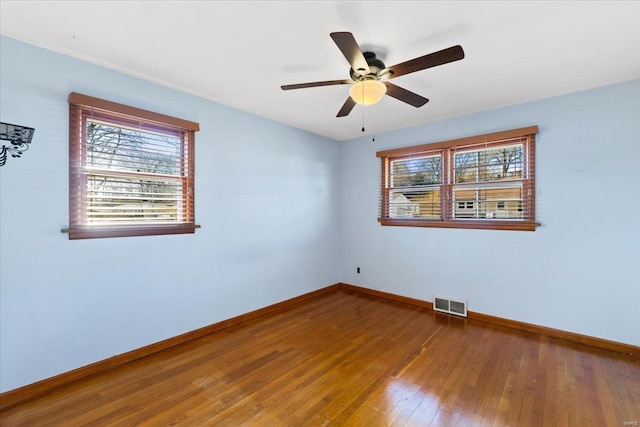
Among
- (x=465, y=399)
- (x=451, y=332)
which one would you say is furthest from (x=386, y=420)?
(x=451, y=332)

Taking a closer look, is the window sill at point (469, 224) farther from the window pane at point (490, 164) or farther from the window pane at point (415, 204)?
the window pane at point (490, 164)

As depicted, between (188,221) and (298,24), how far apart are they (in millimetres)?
2155

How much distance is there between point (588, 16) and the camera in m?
1.80

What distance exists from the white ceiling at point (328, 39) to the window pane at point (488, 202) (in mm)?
1114

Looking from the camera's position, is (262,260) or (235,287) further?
(262,260)

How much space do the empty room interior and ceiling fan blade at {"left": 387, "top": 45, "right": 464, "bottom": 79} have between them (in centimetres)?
1

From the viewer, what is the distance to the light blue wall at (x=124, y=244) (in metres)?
2.05

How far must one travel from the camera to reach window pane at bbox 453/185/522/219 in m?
3.31

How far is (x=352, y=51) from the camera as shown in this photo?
178 centimetres

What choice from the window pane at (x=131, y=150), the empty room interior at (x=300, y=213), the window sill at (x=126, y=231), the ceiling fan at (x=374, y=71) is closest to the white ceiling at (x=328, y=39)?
the empty room interior at (x=300, y=213)

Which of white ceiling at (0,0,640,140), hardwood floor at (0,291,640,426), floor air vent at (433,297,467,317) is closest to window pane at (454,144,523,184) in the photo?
white ceiling at (0,0,640,140)

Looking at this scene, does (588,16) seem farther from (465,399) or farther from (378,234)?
(378,234)

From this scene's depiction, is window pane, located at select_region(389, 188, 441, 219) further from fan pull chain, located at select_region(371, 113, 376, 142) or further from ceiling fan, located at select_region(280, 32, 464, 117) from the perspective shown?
ceiling fan, located at select_region(280, 32, 464, 117)

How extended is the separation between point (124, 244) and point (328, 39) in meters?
2.45
